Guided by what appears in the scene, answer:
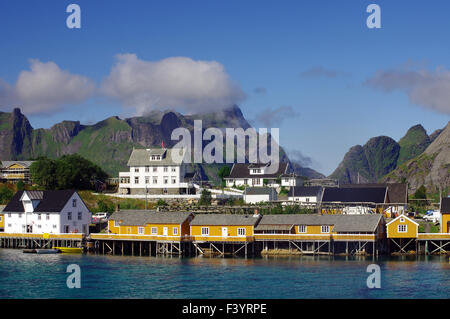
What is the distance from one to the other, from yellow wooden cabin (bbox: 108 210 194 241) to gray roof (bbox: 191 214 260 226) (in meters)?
1.67

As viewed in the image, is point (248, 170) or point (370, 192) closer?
point (370, 192)

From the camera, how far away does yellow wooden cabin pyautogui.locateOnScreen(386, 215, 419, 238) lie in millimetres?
77312

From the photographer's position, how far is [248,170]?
422ft

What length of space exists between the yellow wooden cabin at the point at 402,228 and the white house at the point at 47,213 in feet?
135

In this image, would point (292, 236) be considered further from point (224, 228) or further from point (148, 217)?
point (148, 217)

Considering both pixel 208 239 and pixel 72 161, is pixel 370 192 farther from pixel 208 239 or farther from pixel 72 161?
pixel 72 161

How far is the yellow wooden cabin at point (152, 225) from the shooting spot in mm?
80750

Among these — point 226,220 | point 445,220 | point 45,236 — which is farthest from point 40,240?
point 445,220

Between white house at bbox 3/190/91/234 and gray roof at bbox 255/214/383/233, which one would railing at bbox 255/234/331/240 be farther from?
white house at bbox 3/190/91/234

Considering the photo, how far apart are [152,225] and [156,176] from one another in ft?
110

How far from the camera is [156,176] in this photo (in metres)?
115

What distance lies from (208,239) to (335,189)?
3643cm
